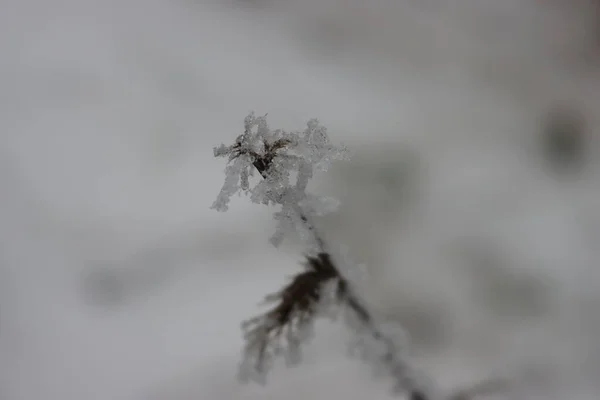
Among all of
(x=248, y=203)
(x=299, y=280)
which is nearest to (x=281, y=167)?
(x=299, y=280)

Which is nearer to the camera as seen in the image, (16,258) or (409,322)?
(409,322)

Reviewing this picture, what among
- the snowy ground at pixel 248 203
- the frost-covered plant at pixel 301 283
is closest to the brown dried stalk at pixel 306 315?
the frost-covered plant at pixel 301 283

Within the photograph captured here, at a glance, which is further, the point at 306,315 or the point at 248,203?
the point at 248,203

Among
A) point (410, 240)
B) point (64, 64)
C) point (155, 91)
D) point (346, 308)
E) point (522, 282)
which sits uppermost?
point (64, 64)

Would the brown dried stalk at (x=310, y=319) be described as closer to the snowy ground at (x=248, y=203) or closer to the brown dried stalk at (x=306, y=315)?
the brown dried stalk at (x=306, y=315)

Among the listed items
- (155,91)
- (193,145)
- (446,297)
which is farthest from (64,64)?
(446,297)

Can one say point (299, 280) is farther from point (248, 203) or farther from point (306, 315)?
point (248, 203)

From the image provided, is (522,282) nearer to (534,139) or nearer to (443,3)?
(534,139)
